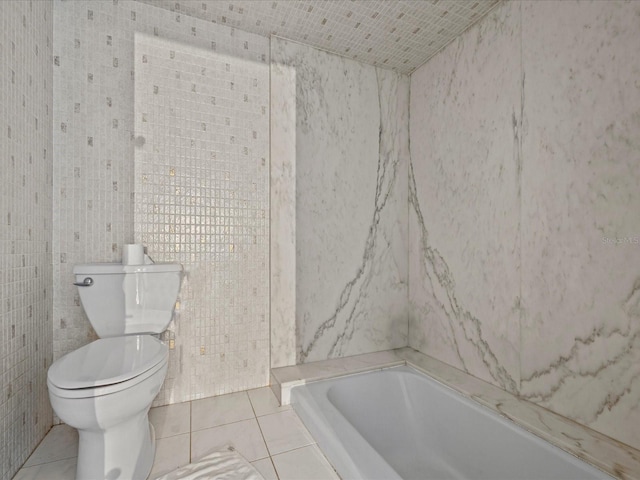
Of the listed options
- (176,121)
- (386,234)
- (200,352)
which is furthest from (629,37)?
(200,352)

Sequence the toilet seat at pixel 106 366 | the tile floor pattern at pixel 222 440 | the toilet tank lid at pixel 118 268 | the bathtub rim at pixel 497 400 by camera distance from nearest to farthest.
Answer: the toilet seat at pixel 106 366 < the bathtub rim at pixel 497 400 < the tile floor pattern at pixel 222 440 < the toilet tank lid at pixel 118 268

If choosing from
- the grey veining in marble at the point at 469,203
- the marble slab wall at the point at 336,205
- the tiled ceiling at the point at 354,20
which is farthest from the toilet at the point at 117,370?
the grey veining in marble at the point at 469,203

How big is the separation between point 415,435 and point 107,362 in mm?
1442

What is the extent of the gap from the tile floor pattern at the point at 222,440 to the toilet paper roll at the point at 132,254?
2.43 ft

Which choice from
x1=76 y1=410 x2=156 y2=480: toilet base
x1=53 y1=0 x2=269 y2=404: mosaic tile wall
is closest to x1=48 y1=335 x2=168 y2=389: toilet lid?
x1=76 y1=410 x2=156 y2=480: toilet base

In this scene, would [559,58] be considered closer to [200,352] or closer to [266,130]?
[266,130]

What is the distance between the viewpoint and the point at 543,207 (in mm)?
1362

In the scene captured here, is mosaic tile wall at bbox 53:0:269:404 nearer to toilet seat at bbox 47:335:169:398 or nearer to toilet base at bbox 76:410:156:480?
toilet seat at bbox 47:335:169:398

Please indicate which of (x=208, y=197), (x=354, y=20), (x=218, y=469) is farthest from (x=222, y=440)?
(x=354, y=20)

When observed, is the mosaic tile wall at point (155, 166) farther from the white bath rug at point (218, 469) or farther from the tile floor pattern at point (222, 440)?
the white bath rug at point (218, 469)

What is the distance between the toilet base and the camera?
107 cm

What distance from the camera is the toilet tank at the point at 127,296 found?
138 centimetres

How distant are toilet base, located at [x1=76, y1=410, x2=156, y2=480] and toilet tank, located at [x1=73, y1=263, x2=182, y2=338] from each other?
16.8 inches

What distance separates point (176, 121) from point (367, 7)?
112 centimetres
